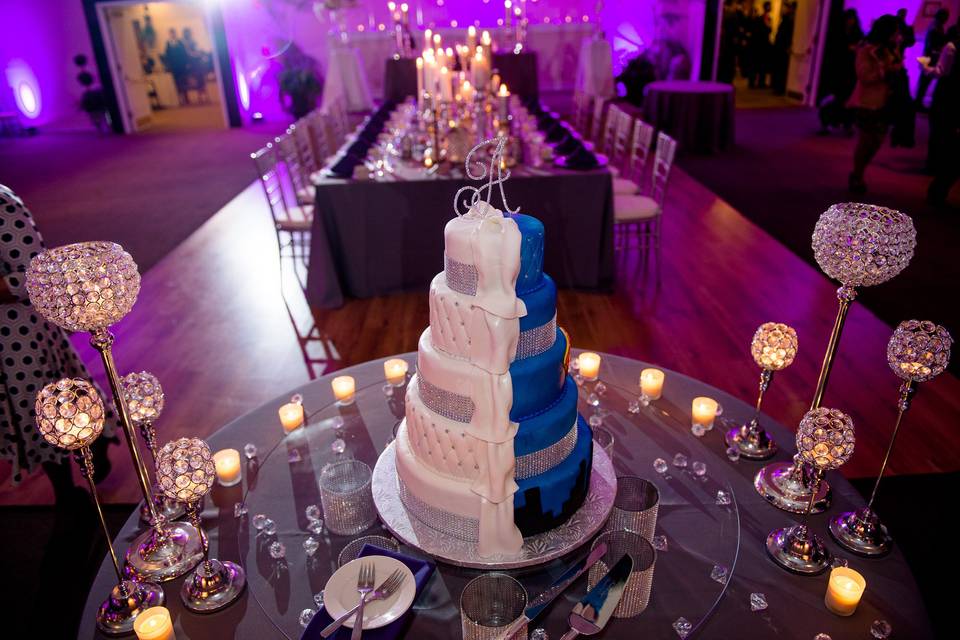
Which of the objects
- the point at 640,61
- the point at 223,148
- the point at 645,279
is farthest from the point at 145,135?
the point at 645,279

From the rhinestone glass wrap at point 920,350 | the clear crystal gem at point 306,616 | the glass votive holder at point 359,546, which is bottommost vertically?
the clear crystal gem at point 306,616

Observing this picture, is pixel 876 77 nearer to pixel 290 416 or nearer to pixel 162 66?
pixel 290 416

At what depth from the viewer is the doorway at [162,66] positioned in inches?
428

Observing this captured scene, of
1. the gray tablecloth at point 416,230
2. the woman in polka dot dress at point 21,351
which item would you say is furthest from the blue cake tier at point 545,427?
the gray tablecloth at point 416,230

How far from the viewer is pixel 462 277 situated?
1.44m

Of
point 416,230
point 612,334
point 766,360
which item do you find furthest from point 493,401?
point 416,230

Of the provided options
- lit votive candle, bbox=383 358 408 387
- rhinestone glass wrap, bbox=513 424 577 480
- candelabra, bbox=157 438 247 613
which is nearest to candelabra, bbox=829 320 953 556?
rhinestone glass wrap, bbox=513 424 577 480

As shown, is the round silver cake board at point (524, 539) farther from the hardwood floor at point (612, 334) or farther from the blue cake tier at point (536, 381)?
the hardwood floor at point (612, 334)

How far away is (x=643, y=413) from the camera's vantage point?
2.11 m

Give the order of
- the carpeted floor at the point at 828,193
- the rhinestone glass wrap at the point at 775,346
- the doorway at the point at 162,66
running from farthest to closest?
the doorway at the point at 162,66, the carpeted floor at the point at 828,193, the rhinestone glass wrap at the point at 775,346

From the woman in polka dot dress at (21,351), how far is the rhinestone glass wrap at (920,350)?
2.54 meters

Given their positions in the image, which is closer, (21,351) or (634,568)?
(634,568)

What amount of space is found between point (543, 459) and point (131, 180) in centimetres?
795

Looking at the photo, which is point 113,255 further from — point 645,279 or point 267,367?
point 645,279
